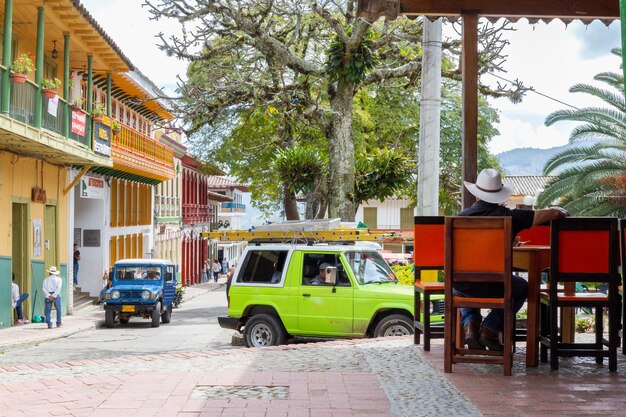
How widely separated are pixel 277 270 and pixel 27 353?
244 inches

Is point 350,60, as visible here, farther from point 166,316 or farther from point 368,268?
point 166,316

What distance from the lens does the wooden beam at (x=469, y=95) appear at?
376 inches

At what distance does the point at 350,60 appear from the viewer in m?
19.7

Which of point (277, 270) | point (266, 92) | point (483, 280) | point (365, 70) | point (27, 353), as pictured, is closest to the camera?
point (483, 280)

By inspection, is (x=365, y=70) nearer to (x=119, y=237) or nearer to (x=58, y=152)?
(x=58, y=152)

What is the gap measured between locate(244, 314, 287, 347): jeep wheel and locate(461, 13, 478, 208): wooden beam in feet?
18.5

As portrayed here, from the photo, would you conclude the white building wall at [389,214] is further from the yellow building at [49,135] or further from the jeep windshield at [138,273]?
the jeep windshield at [138,273]

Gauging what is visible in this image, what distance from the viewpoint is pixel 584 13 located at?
1047cm

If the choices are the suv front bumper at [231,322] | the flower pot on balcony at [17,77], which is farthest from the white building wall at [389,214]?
the suv front bumper at [231,322]

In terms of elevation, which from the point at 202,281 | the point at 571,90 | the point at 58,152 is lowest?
the point at 202,281

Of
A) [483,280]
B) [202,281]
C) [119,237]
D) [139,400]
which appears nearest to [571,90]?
[483,280]

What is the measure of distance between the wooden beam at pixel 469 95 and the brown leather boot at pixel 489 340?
90.7 inches

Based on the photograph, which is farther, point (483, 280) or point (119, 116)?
point (119, 116)

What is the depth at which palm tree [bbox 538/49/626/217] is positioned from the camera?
23750mm
